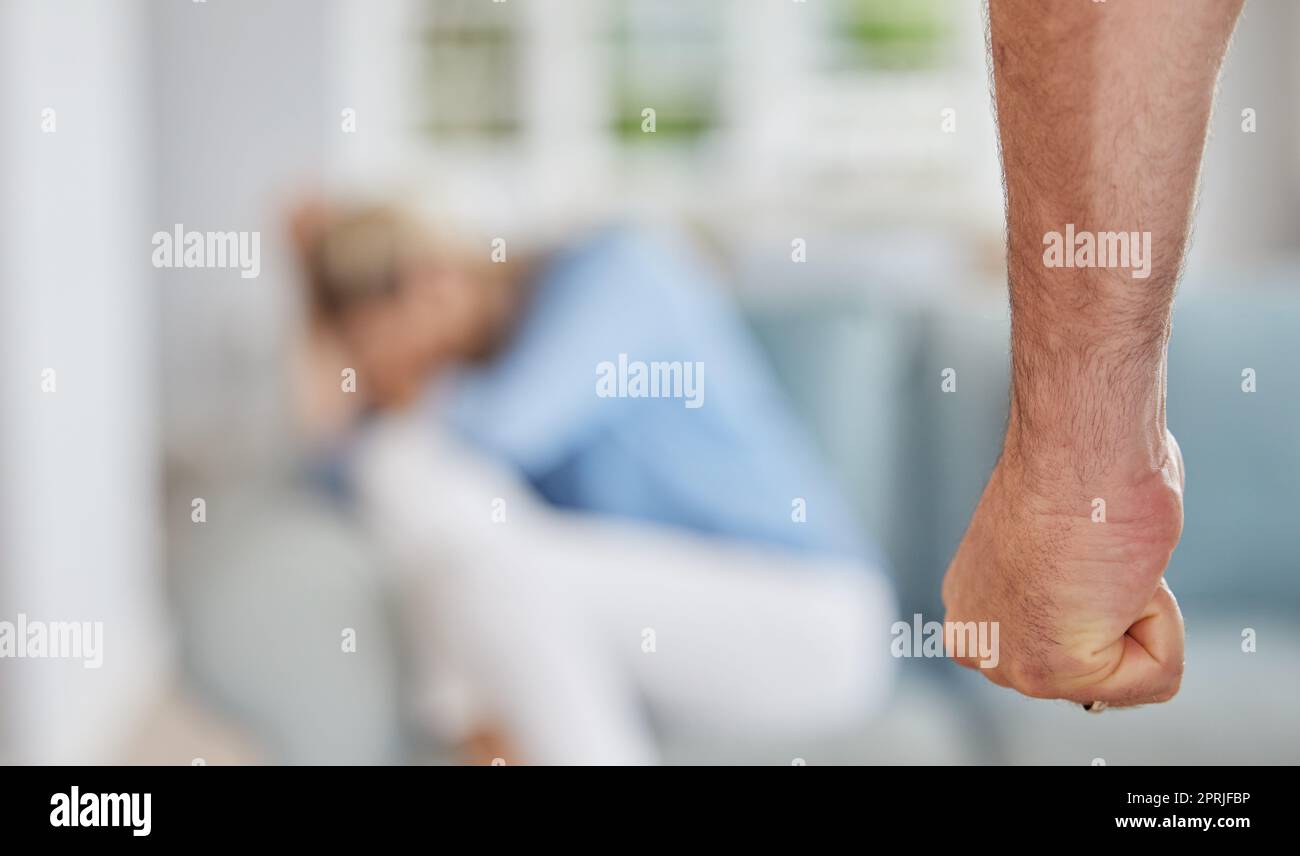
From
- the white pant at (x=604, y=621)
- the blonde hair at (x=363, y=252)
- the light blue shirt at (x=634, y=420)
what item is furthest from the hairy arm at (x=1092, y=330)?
the blonde hair at (x=363, y=252)

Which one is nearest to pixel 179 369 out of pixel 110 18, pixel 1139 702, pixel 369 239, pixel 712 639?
pixel 110 18

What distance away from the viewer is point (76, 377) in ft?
8.82

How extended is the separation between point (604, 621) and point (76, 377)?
1682 mm

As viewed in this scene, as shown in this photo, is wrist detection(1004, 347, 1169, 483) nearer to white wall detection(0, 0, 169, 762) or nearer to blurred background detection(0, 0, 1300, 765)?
blurred background detection(0, 0, 1300, 765)

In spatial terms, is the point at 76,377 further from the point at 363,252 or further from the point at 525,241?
the point at 363,252

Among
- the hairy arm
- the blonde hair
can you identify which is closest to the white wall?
the blonde hair

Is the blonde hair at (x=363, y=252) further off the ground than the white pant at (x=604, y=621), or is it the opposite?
the blonde hair at (x=363, y=252)

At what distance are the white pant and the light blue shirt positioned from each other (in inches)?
2.4

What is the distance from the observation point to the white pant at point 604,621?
58.9 inches

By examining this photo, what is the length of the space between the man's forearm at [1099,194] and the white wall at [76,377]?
2147mm

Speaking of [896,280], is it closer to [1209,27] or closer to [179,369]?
[1209,27]

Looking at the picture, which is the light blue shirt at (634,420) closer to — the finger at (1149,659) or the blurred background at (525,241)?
the blurred background at (525,241)

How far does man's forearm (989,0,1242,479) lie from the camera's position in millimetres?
551
